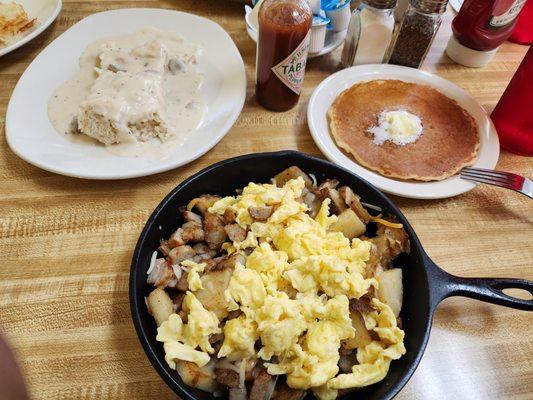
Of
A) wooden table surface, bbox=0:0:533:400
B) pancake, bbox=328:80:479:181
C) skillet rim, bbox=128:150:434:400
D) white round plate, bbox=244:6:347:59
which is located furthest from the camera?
white round plate, bbox=244:6:347:59

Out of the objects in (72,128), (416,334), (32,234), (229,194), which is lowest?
(32,234)

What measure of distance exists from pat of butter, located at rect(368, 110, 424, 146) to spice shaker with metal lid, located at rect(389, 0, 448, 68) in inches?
14.7

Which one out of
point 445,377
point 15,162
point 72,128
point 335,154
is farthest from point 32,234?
point 445,377

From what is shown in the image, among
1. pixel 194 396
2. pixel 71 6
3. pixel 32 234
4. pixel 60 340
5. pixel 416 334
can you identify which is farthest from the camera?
pixel 71 6

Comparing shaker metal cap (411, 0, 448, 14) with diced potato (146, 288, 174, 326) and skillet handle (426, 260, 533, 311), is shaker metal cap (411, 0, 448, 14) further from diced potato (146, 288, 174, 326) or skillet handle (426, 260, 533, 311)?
diced potato (146, 288, 174, 326)

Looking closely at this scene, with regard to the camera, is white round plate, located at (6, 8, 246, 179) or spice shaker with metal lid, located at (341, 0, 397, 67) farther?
spice shaker with metal lid, located at (341, 0, 397, 67)

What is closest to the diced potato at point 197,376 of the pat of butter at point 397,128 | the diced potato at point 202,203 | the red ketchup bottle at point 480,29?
the diced potato at point 202,203

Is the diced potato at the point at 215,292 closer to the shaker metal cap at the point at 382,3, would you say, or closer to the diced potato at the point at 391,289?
the diced potato at the point at 391,289

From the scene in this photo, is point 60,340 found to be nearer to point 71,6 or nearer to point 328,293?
point 328,293

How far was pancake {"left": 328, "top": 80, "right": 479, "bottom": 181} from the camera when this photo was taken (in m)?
1.61

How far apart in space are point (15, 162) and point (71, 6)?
1.16 metres

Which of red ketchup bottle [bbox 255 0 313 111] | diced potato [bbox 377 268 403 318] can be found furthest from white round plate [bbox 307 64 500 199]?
diced potato [bbox 377 268 403 318]

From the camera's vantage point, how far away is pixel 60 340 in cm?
116

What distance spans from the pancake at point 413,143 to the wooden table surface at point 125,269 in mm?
128
